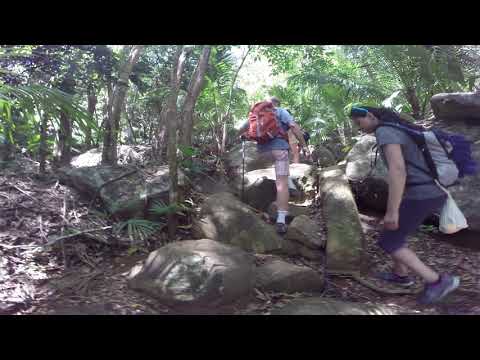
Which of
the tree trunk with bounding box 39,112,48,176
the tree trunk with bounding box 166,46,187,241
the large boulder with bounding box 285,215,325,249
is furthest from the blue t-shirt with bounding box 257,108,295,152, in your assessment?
the tree trunk with bounding box 39,112,48,176

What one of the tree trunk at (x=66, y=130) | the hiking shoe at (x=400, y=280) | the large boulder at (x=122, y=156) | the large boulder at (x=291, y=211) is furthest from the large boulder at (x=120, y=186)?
the hiking shoe at (x=400, y=280)

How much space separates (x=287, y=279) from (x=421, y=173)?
1.49 metres

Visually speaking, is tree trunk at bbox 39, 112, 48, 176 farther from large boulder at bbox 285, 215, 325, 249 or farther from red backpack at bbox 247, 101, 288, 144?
large boulder at bbox 285, 215, 325, 249

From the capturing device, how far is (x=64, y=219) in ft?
13.8

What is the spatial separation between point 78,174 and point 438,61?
706 cm

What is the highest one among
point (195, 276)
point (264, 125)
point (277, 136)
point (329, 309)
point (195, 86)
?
point (195, 86)

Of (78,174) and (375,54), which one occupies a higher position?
(375,54)

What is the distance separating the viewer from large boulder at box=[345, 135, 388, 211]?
5.17 meters

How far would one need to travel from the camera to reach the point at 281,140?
182 inches

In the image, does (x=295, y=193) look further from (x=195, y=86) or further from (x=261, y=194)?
(x=195, y=86)

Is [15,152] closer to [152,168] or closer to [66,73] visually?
[66,73]

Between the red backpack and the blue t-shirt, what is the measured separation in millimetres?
50

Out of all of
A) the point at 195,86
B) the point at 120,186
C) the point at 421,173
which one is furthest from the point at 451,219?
the point at 195,86

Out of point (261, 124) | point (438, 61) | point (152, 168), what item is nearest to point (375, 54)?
point (438, 61)
